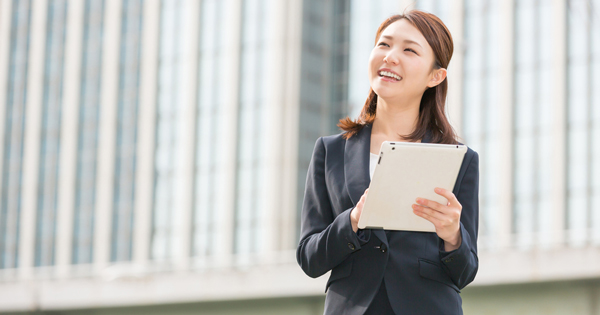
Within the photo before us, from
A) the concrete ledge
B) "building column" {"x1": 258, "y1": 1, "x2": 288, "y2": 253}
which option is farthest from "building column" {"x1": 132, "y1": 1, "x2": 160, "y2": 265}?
the concrete ledge

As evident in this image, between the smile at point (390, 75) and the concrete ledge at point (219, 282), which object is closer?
the smile at point (390, 75)

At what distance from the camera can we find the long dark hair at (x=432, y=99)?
3285 mm

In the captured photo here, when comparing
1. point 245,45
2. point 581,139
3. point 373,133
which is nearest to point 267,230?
point 245,45

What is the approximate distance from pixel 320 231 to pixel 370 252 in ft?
0.78

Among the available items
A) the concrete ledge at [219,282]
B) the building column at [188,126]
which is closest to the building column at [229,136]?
the building column at [188,126]

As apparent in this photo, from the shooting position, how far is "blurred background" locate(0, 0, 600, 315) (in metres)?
47.9

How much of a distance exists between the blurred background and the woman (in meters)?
36.4

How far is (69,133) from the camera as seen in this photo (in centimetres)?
6475

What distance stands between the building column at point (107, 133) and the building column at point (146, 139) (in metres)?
2.38

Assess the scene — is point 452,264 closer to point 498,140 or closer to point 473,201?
point 473,201

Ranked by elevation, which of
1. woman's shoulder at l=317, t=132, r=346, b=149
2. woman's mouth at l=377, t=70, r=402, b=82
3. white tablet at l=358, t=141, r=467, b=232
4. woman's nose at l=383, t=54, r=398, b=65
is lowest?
white tablet at l=358, t=141, r=467, b=232

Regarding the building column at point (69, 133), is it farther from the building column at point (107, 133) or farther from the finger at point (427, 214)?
the finger at point (427, 214)

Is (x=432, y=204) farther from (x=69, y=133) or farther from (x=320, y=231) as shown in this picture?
(x=69, y=133)

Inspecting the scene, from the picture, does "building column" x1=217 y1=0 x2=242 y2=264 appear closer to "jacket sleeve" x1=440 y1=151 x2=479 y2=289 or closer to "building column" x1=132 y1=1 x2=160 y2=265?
"building column" x1=132 y1=1 x2=160 y2=265
